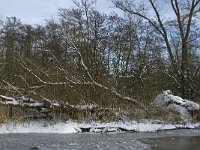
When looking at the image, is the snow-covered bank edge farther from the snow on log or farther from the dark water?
the dark water

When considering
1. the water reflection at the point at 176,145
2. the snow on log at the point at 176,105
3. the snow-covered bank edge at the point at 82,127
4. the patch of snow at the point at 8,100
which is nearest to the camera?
the water reflection at the point at 176,145

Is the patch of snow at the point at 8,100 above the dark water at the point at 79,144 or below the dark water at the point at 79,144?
above

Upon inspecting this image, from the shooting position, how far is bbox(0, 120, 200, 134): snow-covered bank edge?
20125mm

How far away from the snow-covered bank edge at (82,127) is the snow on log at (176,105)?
4.66ft

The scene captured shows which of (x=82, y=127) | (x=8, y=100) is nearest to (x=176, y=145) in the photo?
(x=82, y=127)

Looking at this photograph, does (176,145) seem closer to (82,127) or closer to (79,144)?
(79,144)

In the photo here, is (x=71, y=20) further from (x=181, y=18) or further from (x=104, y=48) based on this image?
(x=181, y=18)

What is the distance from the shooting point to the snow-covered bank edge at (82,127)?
2012cm

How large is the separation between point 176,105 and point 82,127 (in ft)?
22.9

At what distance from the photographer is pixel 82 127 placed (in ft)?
68.9

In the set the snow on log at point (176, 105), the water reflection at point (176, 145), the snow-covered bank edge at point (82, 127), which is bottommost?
the water reflection at point (176, 145)

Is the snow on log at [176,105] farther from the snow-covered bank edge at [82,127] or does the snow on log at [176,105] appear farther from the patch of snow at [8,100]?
the patch of snow at [8,100]

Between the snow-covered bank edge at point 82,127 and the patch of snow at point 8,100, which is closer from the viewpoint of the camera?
the snow-covered bank edge at point 82,127

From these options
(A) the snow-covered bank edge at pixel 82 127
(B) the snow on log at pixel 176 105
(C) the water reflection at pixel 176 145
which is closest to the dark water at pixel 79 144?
(C) the water reflection at pixel 176 145
